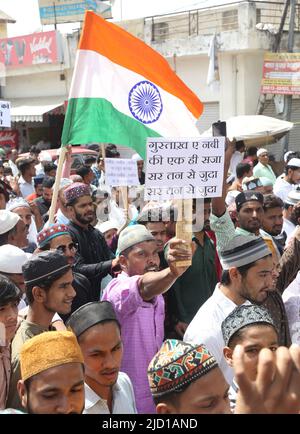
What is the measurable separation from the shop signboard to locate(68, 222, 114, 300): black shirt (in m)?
20.3

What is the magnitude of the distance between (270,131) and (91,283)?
384 inches

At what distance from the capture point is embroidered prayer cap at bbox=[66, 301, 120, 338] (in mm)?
2756

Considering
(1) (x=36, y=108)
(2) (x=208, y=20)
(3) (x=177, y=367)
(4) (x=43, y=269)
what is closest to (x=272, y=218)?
(4) (x=43, y=269)

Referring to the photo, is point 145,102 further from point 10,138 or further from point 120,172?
point 10,138

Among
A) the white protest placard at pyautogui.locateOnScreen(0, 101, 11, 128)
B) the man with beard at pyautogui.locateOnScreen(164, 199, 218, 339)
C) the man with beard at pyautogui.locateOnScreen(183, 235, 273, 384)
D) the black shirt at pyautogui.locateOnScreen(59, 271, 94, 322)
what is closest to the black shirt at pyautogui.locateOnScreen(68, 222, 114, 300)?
the black shirt at pyautogui.locateOnScreen(59, 271, 94, 322)

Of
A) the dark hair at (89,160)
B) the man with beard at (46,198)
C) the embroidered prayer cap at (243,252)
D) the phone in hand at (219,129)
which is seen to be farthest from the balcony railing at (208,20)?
the embroidered prayer cap at (243,252)

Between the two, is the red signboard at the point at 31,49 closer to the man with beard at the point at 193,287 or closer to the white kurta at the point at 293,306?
the man with beard at the point at 193,287

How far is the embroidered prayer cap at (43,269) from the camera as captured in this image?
10.4 ft

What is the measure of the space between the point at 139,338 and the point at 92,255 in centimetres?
139

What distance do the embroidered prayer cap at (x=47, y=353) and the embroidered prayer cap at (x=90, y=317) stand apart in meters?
0.38

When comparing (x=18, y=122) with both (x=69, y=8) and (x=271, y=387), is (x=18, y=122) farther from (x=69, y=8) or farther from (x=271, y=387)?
(x=271, y=387)

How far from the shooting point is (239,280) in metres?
3.34

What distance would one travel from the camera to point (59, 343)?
2318mm
